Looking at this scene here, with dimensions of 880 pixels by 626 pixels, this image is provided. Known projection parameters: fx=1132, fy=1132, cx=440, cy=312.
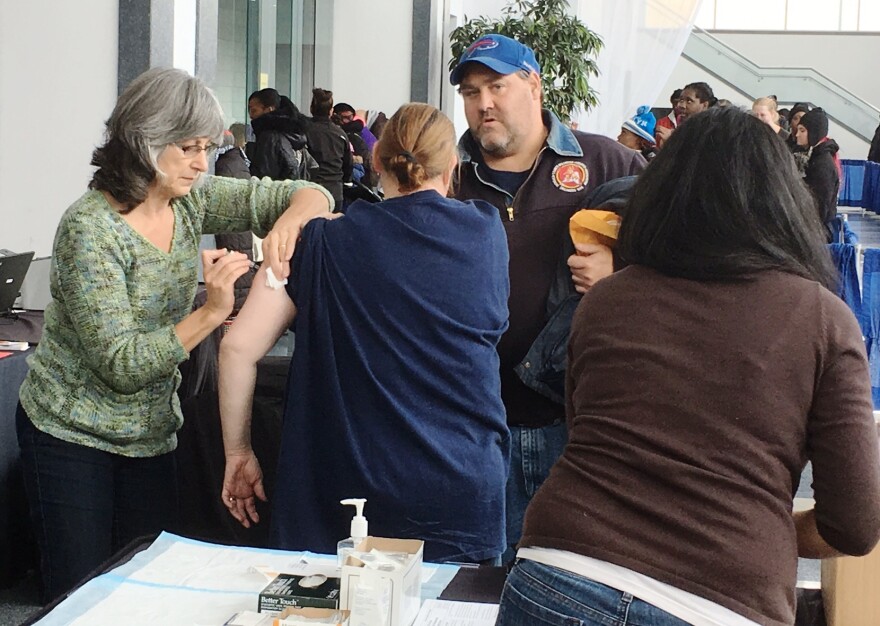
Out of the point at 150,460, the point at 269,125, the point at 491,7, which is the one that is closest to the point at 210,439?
→ the point at 150,460

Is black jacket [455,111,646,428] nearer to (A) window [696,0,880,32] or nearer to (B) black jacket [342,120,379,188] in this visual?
(B) black jacket [342,120,379,188]

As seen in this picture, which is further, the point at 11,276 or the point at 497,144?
the point at 11,276

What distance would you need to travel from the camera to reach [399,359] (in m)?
1.76

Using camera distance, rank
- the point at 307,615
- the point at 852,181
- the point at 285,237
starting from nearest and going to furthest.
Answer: the point at 307,615 < the point at 285,237 < the point at 852,181

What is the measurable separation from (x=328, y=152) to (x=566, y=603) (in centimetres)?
668

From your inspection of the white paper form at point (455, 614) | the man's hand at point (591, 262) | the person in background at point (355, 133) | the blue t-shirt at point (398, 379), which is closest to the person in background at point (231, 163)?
the person in background at point (355, 133)

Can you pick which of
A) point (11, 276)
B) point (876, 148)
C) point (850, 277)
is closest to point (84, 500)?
point (11, 276)

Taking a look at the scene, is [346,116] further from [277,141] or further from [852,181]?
[852,181]

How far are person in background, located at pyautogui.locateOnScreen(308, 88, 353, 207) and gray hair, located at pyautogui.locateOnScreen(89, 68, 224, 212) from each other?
18.3 feet

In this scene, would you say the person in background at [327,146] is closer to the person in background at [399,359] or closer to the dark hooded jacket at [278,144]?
the dark hooded jacket at [278,144]

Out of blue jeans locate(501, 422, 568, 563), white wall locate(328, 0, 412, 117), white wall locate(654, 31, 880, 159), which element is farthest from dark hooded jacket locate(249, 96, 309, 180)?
white wall locate(654, 31, 880, 159)

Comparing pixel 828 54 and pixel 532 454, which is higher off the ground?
pixel 828 54

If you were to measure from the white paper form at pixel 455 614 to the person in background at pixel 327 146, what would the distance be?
6.14 m

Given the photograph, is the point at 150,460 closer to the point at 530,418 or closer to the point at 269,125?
the point at 530,418
